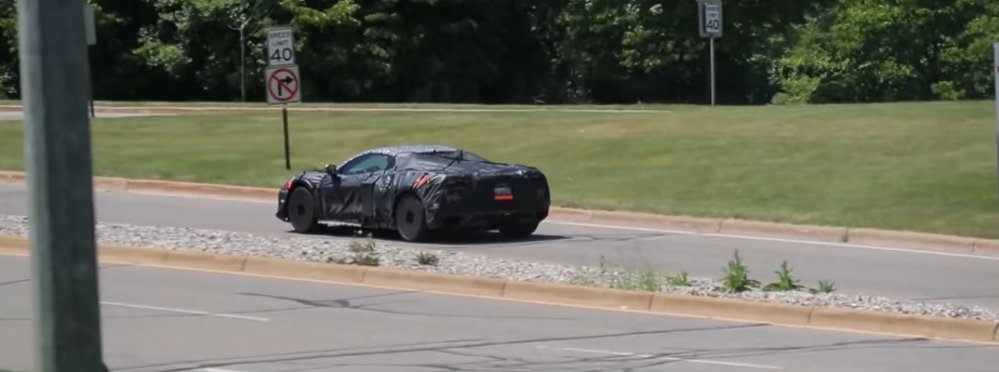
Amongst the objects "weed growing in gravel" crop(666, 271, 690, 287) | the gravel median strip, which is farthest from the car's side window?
"weed growing in gravel" crop(666, 271, 690, 287)

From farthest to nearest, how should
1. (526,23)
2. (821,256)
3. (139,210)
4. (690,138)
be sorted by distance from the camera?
(526,23)
(690,138)
(139,210)
(821,256)

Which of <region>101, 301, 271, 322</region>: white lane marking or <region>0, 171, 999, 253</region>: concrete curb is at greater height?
<region>101, 301, 271, 322</region>: white lane marking

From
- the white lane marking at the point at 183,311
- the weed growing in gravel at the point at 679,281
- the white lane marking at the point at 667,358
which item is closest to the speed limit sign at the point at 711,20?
the weed growing in gravel at the point at 679,281

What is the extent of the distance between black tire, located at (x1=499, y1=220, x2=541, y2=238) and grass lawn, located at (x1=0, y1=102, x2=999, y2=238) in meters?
3.09

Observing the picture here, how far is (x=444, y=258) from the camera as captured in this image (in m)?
17.9

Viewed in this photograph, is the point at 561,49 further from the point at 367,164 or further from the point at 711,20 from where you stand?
the point at 367,164

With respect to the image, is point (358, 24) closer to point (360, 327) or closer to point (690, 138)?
point (690, 138)

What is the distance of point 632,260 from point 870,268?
2.55m

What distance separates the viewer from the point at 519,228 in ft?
70.2

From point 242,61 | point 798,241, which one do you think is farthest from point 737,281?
point 242,61

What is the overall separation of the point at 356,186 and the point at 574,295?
22.4 feet

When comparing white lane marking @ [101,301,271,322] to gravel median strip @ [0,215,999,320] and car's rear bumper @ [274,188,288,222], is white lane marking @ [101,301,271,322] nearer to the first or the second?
gravel median strip @ [0,215,999,320]

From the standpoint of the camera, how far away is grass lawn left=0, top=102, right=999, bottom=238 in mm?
24078

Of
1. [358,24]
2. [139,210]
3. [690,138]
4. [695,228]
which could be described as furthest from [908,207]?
[358,24]
